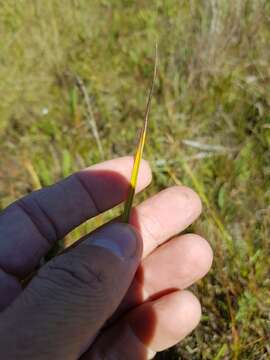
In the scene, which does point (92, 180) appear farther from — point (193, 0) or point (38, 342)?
point (193, 0)

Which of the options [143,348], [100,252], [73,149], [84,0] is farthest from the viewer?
[84,0]

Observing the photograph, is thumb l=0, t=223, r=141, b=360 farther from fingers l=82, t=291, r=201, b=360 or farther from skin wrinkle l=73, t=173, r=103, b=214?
skin wrinkle l=73, t=173, r=103, b=214

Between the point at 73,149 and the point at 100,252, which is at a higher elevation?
the point at 100,252

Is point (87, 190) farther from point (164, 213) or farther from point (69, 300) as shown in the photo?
point (69, 300)

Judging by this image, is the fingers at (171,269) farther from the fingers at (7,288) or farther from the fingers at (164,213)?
the fingers at (7,288)

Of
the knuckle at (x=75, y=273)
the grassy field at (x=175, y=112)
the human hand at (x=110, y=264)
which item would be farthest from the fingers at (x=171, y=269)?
the knuckle at (x=75, y=273)

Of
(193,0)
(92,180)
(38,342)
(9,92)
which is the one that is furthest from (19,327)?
(193,0)

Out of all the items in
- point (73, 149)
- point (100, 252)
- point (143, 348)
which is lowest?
point (143, 348)
